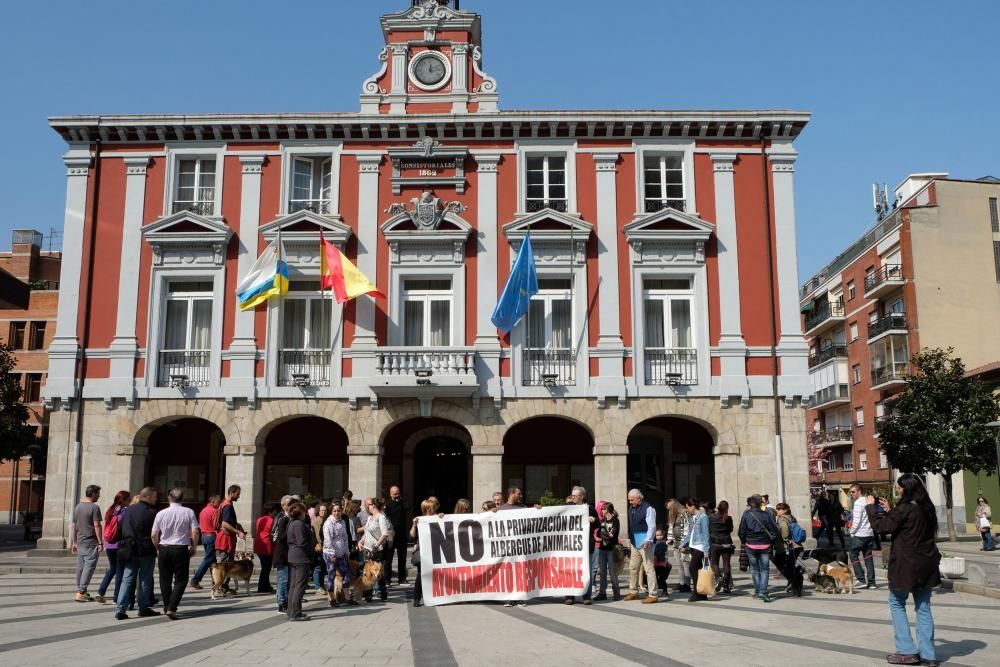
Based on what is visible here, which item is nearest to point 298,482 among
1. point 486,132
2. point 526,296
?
point 526,296

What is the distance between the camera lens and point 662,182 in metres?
25.0

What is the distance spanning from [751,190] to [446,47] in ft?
31.1

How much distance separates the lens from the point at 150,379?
24016 mm

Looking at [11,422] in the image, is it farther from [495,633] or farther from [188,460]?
[495,633]

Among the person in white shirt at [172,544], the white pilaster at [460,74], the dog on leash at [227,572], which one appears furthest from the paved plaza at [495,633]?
the white pilaster at [460,74]

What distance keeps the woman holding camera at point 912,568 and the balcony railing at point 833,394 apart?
155ft

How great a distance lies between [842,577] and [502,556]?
19.3 feet

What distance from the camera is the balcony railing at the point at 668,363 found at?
2391 cm

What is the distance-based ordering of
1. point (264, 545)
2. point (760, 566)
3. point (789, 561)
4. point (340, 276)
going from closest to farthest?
1. point (760, 566)
2. point (789, 561)
3. point (264, 545)
4. point (340, 276)

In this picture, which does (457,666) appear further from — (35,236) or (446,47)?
(35,236)

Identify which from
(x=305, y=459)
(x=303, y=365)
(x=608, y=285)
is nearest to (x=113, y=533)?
(x=303, y=365)

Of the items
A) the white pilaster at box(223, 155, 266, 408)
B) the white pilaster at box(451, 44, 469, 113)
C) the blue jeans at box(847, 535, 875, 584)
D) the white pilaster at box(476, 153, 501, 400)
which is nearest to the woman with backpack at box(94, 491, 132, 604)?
the white pilaster at box(223, 155, 266, 408)

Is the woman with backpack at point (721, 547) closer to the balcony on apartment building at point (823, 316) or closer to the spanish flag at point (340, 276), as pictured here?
the spanish flag at point (340, 276)

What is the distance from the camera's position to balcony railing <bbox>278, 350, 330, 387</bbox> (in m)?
24.0
